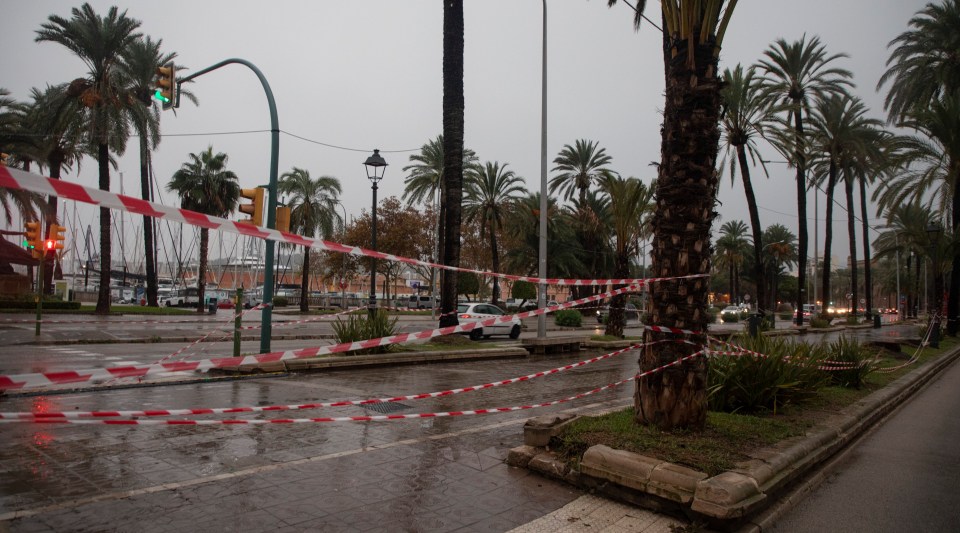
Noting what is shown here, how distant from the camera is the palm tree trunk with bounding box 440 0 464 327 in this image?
53.8ft

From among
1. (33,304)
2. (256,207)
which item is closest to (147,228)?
(33,304)

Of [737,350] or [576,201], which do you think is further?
[576,201]

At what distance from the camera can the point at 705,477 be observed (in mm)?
4195

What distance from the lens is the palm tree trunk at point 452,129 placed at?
53.8ft

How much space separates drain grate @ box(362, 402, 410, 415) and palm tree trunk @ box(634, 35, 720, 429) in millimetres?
3297

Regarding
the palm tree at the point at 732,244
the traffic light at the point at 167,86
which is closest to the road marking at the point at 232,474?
the traffic light at the point at 167,86

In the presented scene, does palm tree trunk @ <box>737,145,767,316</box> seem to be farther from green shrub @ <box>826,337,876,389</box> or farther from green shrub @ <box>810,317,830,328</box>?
green shrub @ <box>826,337,876,389</box>

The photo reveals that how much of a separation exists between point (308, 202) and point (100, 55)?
18.6 m

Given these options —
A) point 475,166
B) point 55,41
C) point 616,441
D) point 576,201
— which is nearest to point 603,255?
point 576,201

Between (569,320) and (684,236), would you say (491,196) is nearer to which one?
(569,320)

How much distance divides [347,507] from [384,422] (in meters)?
2.73

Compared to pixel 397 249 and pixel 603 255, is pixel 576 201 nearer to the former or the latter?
pixel 603 255

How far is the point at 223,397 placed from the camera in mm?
8133

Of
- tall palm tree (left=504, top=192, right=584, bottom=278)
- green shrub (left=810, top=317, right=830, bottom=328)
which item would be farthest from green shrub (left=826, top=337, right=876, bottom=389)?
tall palm tree (left=504, top=192, right=584, bottom=278)
